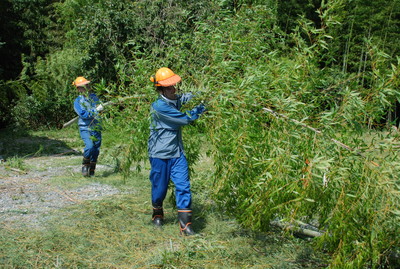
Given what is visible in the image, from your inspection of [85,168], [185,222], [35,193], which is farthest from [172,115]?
[85,168]

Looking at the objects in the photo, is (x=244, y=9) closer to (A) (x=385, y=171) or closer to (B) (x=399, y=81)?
(B) (x=399, y=81)

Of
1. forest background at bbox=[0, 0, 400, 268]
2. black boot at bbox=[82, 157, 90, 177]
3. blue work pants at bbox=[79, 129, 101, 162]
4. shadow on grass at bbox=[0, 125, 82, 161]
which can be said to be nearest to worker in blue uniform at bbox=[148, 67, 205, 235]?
forest background at bbox=[0, 0, 400, 268]

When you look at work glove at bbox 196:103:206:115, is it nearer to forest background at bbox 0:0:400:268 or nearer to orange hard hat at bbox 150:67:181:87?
forest background at bbox 0:0:400:268

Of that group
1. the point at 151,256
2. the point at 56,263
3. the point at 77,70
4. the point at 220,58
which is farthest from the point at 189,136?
the point at 77,70

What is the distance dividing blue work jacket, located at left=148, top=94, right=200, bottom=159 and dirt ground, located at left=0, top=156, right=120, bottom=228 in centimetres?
161

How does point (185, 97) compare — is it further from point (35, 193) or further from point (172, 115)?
point (35, 193)

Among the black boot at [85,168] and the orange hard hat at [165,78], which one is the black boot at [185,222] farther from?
the black boot at [85,168]

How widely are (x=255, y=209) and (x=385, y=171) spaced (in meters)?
1.03

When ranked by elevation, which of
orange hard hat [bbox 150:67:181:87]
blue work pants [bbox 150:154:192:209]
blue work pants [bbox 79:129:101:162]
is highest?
orange hard hat [bbox 150:67:181:87]

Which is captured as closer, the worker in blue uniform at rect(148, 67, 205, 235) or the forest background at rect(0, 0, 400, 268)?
the forest background at rect(0, 0, 400, 268)

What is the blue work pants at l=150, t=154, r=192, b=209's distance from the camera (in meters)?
4.35

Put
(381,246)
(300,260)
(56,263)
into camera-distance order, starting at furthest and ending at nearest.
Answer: (300,260) < (56,263) < (381,246)

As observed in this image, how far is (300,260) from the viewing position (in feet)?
12.6

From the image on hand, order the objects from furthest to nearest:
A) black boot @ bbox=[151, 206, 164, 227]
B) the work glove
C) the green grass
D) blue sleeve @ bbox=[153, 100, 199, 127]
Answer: black boot @ bbox=[151, 206, 164, 227] < blue sleeve @ bbox=[153, 100, 199, 127] < the work glove < the green grass
